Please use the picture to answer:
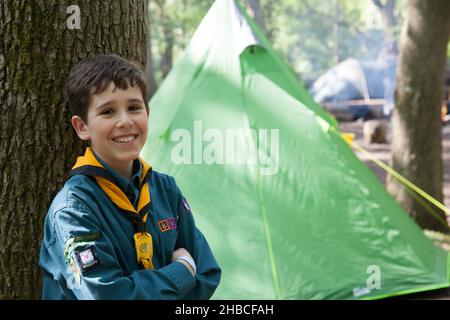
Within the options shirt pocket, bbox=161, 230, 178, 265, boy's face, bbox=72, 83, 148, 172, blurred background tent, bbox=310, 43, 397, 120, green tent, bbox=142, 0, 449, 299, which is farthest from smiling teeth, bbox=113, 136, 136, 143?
blurred background tent, bbox=310, 43, 397, 120

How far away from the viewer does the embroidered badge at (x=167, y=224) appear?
6.56 ft

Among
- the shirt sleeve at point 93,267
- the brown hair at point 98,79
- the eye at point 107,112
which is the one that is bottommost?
the shirt sleeve at point 93,267

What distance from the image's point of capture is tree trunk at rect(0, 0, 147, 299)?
226 cm

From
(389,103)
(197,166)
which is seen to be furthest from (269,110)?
(389,103)

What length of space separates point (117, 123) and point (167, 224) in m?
0.38

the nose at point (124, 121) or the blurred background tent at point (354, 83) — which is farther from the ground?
the blurred background tent at point (354, 83)

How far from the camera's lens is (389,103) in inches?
795

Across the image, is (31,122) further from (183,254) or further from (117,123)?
(183,254)

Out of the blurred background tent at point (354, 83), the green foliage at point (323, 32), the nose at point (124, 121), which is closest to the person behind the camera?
the nose at point (124, 121)

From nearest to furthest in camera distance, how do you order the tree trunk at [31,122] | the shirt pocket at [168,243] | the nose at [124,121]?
the nose at [124,121]
the shirt pocket at [168,243]
the tree trunk at [31,122]

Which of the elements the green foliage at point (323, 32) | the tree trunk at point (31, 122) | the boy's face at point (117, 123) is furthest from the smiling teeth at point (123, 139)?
the green foliage at point (323, 32)

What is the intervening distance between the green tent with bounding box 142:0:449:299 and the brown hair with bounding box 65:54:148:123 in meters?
2.63

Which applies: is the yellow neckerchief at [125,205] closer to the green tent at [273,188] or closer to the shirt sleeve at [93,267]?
the shirt sleeve at [93,267]
